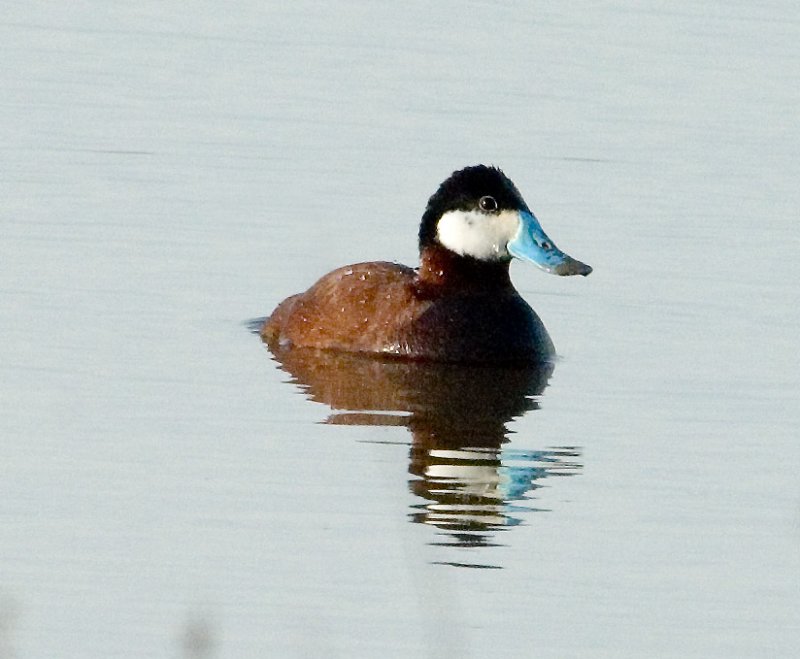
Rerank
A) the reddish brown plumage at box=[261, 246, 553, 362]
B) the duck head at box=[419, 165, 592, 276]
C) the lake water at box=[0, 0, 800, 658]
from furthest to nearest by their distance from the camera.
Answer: the duck head at box=[419, 165, 592, 276] → the reddish brown plumage at box=[261, 246, 553, 362] → the lake water at box=[0, 0, 800, 658]

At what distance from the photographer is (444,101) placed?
1847cm

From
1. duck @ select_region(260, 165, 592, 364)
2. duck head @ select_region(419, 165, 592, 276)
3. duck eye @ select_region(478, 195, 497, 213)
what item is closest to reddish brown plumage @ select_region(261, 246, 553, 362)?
duck @ select_region(260, 165, 592, 364)

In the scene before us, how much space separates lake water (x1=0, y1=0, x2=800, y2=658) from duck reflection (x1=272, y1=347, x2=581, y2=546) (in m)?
0.03

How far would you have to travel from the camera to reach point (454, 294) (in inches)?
483

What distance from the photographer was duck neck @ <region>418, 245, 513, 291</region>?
40.5 ft

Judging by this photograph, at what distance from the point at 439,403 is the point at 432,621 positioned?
3.55m

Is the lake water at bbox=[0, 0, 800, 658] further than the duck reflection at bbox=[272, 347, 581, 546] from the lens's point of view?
No

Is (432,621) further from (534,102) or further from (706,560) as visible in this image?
(534,102)

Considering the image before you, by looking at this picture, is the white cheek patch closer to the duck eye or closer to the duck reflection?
the duck eye

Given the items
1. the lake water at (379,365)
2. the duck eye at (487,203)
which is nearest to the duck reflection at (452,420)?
the lake water at (379,365)

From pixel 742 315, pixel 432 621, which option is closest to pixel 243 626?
pixel 432 621

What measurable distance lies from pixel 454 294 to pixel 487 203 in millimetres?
490

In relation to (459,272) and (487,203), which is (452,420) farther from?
(487,203)

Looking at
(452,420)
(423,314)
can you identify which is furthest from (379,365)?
(452,420)
